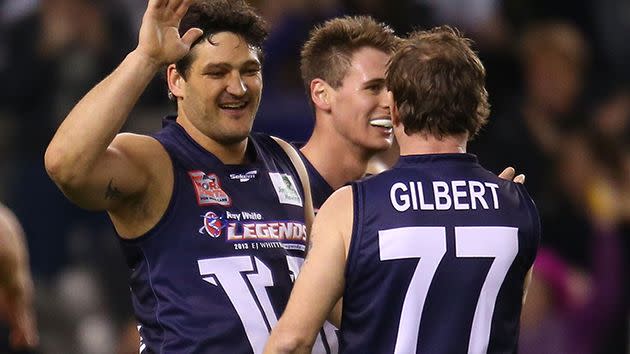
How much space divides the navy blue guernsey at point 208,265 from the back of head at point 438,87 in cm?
76

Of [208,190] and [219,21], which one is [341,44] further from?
[208,190]

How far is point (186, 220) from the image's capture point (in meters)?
4.81

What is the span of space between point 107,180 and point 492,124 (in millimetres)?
5571

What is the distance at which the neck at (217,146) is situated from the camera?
5.05m

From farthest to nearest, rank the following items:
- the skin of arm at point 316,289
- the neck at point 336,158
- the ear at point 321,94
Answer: the ear at point 321,94, the neck at point 336,158, the skin of arm at point 316,289

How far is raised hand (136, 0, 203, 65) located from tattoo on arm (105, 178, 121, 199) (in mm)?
425

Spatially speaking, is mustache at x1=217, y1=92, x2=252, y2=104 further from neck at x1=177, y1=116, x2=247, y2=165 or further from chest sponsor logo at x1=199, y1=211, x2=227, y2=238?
chest sponsor logo at x1=199, y1=211, x2=227, y2=238

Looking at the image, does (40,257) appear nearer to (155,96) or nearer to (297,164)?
(155,96)

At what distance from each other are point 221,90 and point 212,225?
0.49m

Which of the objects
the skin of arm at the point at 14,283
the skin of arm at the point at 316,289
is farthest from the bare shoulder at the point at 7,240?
the skin of arm at the point at 316,289

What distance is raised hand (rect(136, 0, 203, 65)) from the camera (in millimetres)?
4586

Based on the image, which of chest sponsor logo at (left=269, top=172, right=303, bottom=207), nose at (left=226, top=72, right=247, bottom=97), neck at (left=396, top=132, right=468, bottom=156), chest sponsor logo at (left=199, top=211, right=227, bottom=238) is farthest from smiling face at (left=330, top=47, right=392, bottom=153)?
neck at (left=396, top=132, right=468, bottom=156)

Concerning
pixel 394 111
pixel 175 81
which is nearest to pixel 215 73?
pixel 175 81

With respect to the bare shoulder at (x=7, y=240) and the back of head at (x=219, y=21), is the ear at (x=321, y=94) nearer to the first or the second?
the back of head at (x=219, y=21)
